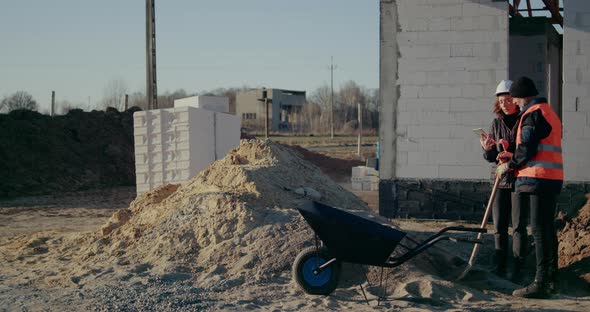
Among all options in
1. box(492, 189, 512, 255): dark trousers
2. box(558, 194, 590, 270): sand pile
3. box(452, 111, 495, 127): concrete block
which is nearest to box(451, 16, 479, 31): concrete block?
box(452, 111, 495, 127): concrete block

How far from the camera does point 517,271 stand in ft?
23.4

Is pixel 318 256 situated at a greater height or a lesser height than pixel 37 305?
greater

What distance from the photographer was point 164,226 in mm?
8180

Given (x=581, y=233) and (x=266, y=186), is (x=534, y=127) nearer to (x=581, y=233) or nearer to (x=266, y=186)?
(x=581, y=233)

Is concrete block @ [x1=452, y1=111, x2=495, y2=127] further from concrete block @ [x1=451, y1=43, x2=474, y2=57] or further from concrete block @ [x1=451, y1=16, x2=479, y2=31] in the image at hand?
concrete block @ [x1=451, y1=16, x2=479, y2=31]

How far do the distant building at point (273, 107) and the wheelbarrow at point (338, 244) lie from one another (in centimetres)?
5657

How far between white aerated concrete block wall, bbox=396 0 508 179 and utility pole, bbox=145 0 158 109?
31.3ft

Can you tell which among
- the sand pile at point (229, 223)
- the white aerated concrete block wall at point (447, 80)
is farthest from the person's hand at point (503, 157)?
the white aerated concrete block wall at point (447, 80)

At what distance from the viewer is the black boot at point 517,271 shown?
23.3ft

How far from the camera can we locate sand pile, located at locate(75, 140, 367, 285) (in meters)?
7.27

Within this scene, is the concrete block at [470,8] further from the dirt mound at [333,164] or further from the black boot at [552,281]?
the dirt mound at [333,164]

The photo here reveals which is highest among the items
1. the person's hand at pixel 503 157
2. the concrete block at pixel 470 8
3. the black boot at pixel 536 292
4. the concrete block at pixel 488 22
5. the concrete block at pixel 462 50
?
the concrete block at pixel 470 8

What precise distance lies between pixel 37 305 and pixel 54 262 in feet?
6.55

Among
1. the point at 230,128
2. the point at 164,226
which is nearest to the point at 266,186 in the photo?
the point at 164,226
